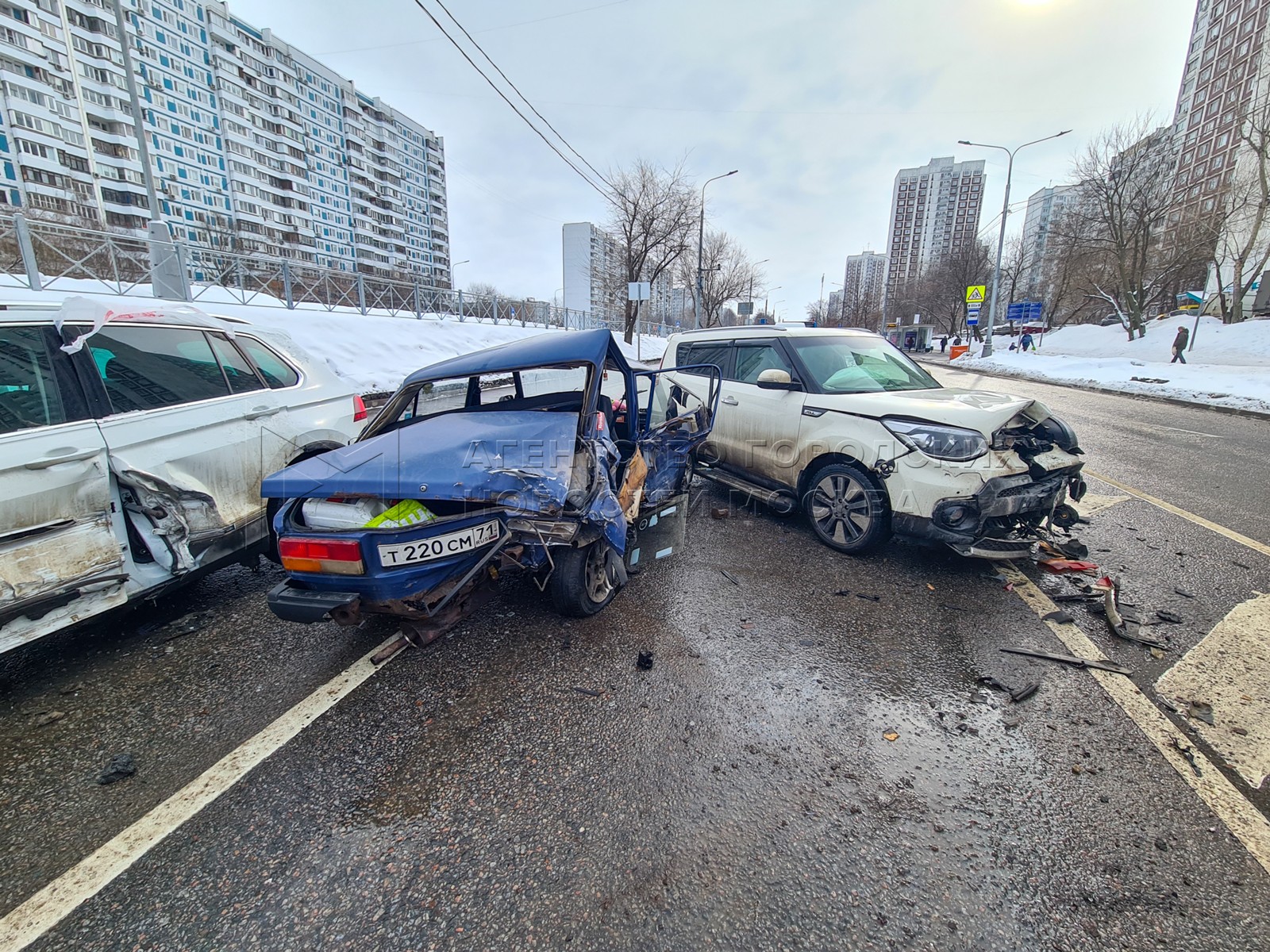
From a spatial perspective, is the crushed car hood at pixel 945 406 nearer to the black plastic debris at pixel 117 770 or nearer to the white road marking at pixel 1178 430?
the black plastic debris at pixel 117 770

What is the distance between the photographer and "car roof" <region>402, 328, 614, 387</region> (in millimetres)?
3519

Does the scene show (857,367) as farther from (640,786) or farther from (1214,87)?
(1214,87)

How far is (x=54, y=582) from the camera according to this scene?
242 centimetres

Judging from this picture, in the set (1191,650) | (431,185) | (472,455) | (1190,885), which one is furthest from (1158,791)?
(431,185)

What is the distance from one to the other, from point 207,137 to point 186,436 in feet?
271

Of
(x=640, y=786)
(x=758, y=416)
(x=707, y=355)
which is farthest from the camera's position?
(x=707, y=355)

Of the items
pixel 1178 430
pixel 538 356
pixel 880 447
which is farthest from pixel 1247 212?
pixel 538 356

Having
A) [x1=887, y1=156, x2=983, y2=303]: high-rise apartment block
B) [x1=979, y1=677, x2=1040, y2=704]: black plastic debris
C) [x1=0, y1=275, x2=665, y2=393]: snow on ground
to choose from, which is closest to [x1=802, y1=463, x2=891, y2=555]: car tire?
[x1=979, y1=677, x2=1040, y2=704]: black plastic debris

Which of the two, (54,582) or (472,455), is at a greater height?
(472,455)

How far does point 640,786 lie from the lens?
2062mm

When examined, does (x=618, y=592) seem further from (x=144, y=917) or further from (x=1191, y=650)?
(x=1191, y=650)

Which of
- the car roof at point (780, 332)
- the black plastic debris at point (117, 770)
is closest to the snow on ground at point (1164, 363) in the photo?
the car roof at point (780, 332)

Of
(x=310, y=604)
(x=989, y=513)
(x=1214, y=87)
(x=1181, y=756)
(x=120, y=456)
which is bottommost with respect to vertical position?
(x=1181, y=756)

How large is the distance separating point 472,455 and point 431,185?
111815 millimetres
